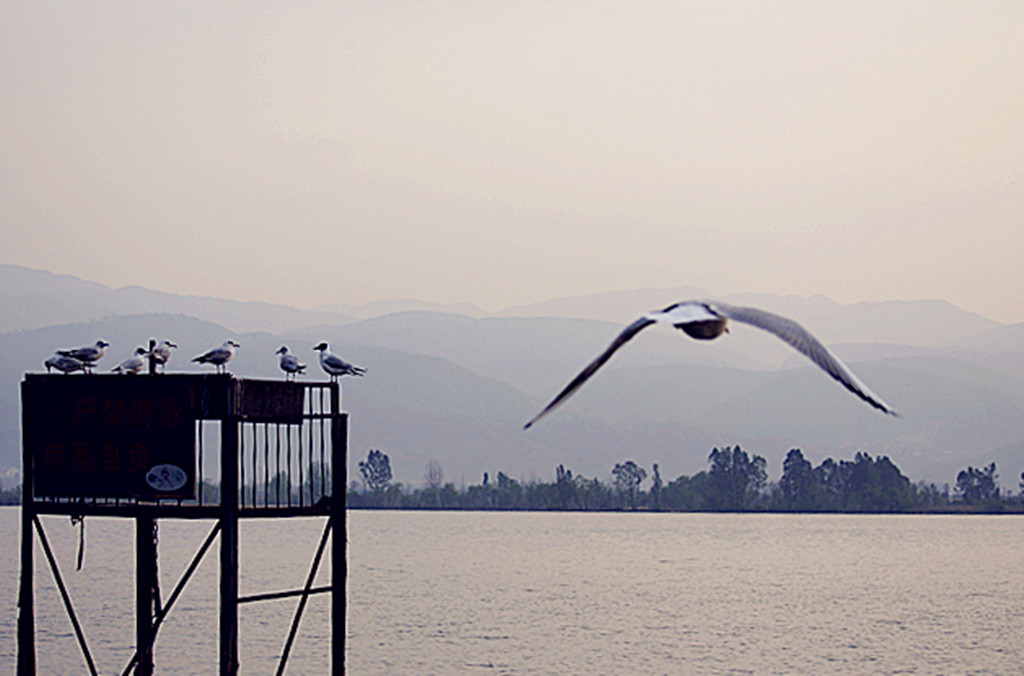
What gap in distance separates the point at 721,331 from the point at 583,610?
5535 cm

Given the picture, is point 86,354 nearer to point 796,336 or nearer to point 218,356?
point 218,356

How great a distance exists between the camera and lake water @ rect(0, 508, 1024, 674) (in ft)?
159

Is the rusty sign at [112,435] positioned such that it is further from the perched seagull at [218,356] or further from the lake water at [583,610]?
the lake water at [583,610]

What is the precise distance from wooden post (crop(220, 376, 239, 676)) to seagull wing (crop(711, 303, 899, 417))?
1333cm

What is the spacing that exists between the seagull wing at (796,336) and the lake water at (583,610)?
33925 millimetres

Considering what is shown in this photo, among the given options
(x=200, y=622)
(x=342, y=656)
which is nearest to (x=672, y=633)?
(x=200, y=622)

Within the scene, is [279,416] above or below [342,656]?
above

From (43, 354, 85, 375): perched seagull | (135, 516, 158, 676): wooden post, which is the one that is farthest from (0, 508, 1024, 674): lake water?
(43, 354, 85, 375): perched seagull

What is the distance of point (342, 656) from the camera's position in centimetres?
2747

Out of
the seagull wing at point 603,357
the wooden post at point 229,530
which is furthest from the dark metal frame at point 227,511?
the seagull wing at point 603,357

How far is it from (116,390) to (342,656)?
7162 mm

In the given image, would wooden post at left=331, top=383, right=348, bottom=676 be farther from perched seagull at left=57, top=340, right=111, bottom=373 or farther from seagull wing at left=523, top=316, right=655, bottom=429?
seagull wing at left=523, top=316, right=655, bottom=429

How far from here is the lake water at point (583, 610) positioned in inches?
1906

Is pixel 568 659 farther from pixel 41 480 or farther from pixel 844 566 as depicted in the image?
pixel 844 566
